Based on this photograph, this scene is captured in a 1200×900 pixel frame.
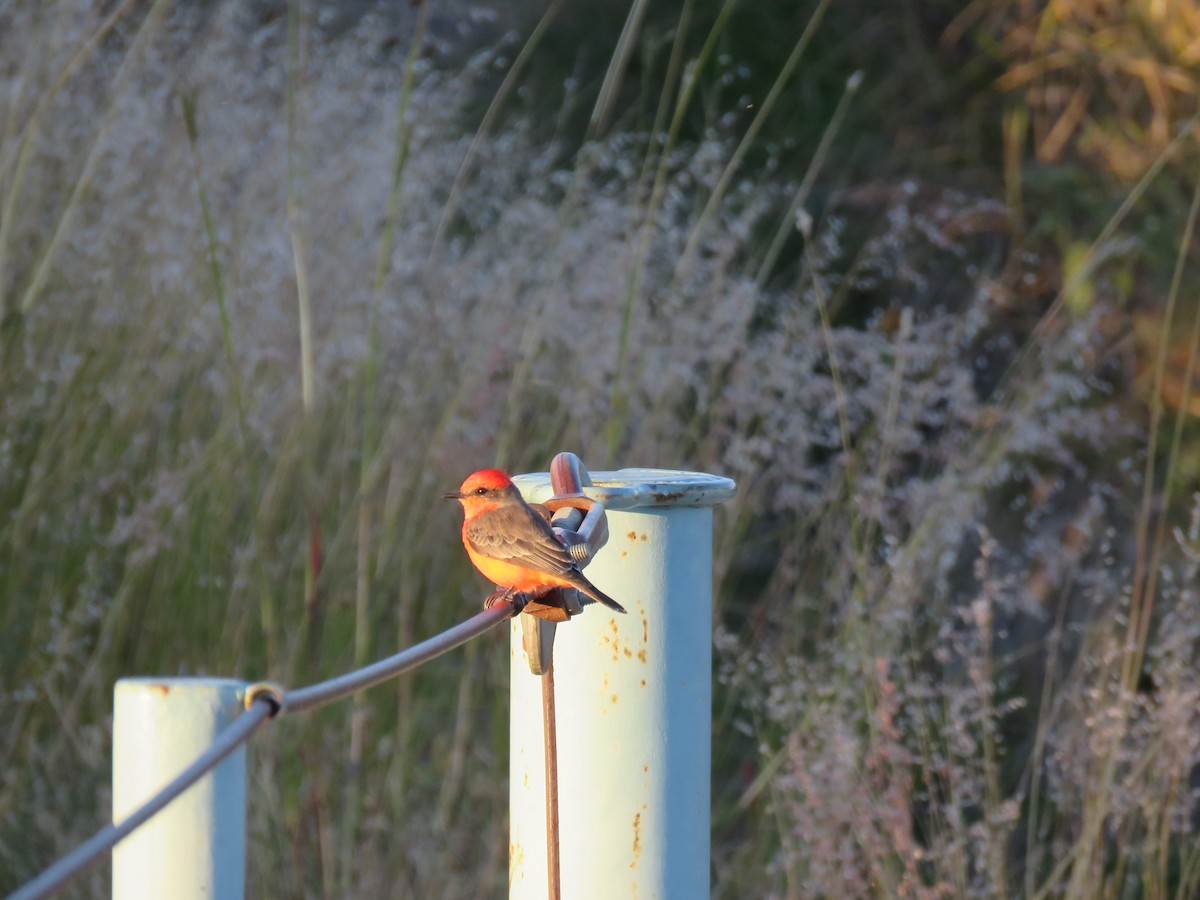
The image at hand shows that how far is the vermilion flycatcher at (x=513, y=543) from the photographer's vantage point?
2.93 ft

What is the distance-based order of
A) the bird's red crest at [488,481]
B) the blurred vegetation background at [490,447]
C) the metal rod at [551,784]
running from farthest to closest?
the blurred vegetation background at [490,447]
the bird's red crest at [488,481]
the metal rod at [551,784]

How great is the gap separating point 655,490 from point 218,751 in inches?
17.1

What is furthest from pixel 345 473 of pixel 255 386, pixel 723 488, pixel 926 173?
pixel 926 173

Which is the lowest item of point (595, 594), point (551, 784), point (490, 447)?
point (551, 784)

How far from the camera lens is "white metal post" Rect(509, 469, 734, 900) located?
915 millimetres

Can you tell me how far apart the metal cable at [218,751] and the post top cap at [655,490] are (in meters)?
0.16

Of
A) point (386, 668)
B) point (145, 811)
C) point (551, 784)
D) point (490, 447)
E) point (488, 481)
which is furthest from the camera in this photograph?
point (490, 447)

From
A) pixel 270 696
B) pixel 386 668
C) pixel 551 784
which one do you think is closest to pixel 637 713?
A: pixel 551 784

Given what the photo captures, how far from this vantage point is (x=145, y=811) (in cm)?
49

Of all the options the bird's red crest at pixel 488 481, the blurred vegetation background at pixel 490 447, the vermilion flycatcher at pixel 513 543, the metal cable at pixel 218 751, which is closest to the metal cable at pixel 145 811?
the metal cable at pixel 218 751

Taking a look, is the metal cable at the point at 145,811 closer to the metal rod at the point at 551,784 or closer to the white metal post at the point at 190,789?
the white metal post at the point at 190,789

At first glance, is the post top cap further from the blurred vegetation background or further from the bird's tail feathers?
the blurred vegetation background

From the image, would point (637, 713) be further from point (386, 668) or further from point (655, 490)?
point (386, 668)

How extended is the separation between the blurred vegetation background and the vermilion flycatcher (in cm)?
52
